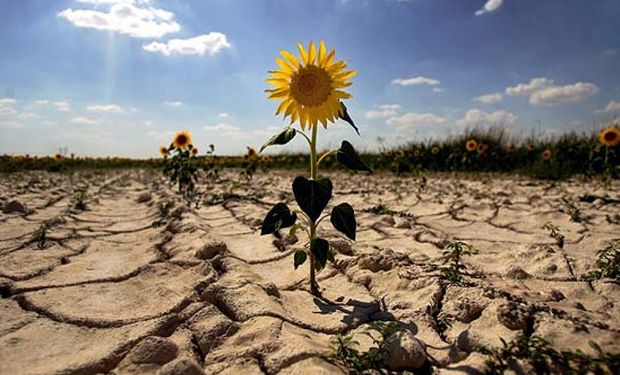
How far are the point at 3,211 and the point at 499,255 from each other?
12.5 ft

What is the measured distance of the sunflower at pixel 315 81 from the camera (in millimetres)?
1620

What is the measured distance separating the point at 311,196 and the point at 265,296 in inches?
17.8

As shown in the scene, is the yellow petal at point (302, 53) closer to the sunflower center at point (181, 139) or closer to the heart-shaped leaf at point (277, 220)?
the heart-shaped leaf at point (277, 220)

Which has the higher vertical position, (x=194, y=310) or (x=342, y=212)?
(x=342, y=212)

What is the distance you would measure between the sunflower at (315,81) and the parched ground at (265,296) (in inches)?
28.6

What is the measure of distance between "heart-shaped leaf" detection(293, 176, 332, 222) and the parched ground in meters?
0.39

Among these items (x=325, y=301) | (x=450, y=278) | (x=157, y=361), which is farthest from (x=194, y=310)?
(x=450, y=278)

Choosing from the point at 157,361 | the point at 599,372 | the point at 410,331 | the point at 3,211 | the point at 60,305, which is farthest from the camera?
the point at 3,211

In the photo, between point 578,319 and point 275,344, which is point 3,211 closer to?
point 275,344

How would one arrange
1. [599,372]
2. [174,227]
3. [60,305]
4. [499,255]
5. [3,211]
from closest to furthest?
[599,372] → [60,305] → [499,255] → [174,227] → [3,211]

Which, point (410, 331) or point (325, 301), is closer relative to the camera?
point (410, 331)

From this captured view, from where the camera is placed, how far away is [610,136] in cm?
605

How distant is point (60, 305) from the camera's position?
1.66 m

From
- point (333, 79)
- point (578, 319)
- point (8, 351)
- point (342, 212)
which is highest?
point (333, 79)
